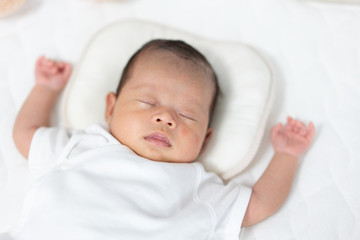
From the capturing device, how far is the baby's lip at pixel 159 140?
1.08 metres

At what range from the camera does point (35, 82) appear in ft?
4.47

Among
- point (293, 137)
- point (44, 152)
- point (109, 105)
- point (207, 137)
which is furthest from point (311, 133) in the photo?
point (44, 152)

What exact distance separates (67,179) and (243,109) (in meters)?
0.55

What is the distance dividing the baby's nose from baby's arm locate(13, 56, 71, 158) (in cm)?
39

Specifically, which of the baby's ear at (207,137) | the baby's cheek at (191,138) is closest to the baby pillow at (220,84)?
the baby's ear at (207,137)

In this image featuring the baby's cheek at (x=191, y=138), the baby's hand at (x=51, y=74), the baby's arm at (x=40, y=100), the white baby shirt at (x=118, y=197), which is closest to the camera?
the white baby shirt at (x=118, y=197)

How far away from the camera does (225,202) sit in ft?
3.63

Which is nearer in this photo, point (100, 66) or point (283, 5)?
point (100, 66)

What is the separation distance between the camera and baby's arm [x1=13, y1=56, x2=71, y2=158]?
1.22 meters

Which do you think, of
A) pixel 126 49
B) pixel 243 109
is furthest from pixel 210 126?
pixel 126 49

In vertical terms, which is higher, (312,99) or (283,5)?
(283,5)

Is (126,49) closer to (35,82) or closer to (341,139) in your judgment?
(35,82)

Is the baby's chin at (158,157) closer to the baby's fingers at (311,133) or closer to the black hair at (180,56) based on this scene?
the black hair at (180,56)

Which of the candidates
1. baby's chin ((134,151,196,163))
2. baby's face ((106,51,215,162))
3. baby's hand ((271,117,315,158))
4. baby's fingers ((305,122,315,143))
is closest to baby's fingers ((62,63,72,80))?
baby's face ((106,51,215,162))
